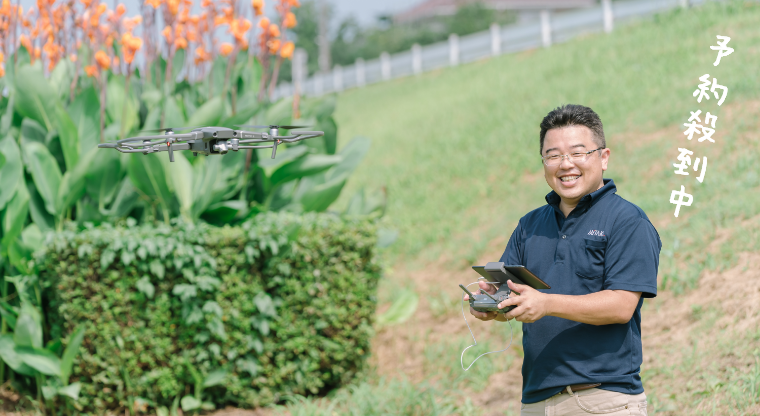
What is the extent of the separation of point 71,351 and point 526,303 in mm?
3174

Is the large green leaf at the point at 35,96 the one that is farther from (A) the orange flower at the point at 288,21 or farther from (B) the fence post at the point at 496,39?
(B) the fence post at the point at 496,39

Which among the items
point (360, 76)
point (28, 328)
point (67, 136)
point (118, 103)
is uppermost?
point (360, 76)

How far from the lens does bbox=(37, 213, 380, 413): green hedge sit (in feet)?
13.6

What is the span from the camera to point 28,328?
4.16m

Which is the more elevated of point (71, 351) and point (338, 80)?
point (338, 80)

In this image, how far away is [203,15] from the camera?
5648 millimetres

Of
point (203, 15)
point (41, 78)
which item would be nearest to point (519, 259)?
point (41, 78)

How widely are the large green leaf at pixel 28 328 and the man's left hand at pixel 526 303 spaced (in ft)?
10.8

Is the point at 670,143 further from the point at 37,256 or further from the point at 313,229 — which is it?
the point at 37,256

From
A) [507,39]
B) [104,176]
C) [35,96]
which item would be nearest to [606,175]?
[104,176]

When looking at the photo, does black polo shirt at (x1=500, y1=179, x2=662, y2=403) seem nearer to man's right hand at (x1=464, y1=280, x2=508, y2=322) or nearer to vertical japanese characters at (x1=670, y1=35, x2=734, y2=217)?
man's right hand at (x1=464, y1=280, x2=508, y2=322)

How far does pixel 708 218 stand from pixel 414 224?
3709 millimetres

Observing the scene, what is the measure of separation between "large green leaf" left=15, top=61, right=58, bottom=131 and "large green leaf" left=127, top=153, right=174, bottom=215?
0.75m

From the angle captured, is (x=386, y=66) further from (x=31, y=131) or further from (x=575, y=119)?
(x=575, y=119)
